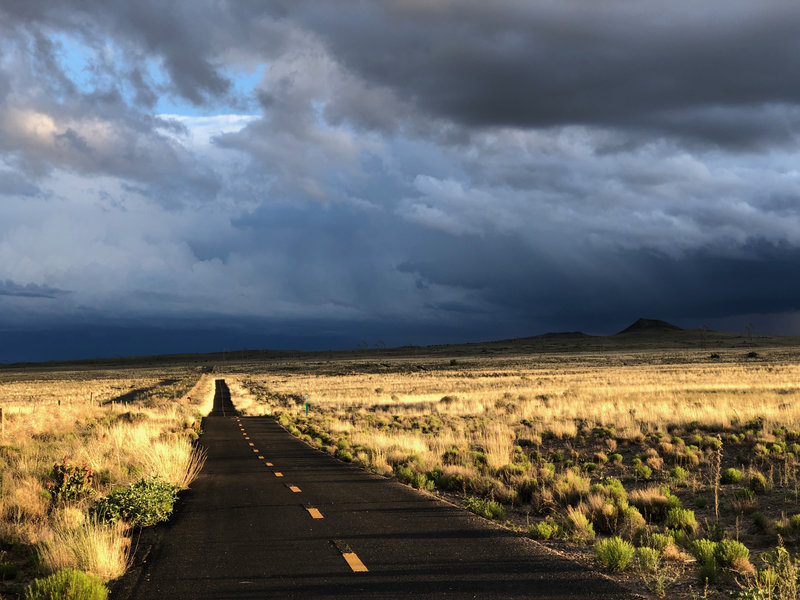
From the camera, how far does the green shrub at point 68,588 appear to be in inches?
253

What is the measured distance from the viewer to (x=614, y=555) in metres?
7.88

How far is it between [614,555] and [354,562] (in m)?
3.05

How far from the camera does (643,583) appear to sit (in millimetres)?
7309

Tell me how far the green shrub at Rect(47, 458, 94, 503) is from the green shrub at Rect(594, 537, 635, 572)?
890 centimetres

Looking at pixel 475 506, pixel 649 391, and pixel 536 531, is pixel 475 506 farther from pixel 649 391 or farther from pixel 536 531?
pixel 649 391

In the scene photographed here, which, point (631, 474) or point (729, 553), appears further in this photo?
point (631, 474)

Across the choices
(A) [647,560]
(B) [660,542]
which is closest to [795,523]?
(B) [660,542]

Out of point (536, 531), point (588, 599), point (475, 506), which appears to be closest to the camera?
point (588, 599)

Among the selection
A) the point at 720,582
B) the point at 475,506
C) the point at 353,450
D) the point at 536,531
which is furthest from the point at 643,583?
the point at 353,450

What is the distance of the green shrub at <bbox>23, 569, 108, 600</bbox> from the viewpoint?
6.42 m

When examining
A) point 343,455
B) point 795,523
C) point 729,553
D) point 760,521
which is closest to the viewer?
point 729,553

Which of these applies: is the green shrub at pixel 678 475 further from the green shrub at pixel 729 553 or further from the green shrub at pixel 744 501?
the green shrub at pixel 729 553

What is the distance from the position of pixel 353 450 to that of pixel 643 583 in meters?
14.1

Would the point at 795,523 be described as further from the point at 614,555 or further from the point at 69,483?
the point at 69,483
